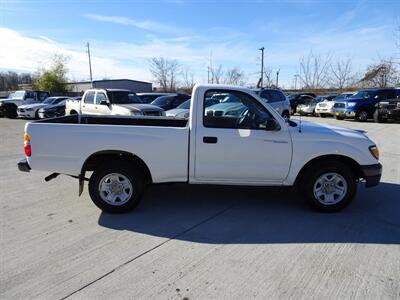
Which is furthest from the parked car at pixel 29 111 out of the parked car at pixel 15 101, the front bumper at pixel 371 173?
the front bumper at pixel 371 173

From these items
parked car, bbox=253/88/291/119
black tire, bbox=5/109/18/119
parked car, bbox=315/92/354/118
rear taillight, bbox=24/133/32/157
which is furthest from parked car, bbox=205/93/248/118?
black tire, bbox=5/109/18/119

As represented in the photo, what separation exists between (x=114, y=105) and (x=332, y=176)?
33.1 ft

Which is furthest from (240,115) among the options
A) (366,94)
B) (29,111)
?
(29,111)

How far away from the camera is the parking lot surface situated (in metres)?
3.05

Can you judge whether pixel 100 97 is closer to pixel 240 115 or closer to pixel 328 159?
pixel 240 115

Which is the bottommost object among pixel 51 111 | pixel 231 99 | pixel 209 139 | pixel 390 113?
pixel 51 111

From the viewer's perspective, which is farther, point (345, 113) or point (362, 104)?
point (345, 113)

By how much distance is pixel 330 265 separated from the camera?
11.4 ft

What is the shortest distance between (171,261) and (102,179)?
175 cm

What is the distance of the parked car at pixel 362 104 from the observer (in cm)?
1911

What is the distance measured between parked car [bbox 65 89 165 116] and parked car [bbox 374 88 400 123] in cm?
1208

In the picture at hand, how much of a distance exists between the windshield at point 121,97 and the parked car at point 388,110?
12.9 meters

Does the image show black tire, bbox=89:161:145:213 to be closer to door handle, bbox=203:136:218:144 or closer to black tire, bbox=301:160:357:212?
door handle, bbox=203:136:218:144

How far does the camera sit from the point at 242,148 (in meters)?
4.66
